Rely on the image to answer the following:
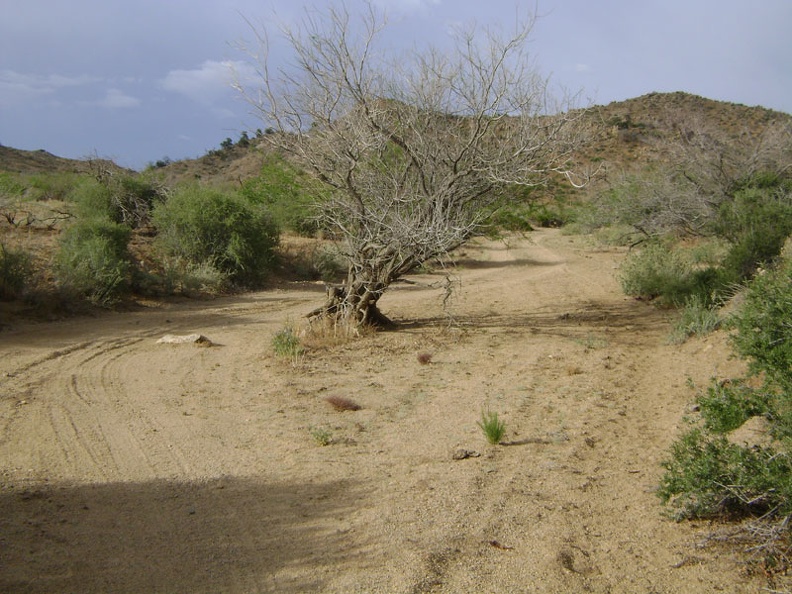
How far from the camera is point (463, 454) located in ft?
20.9

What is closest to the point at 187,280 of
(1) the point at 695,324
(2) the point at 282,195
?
(2) the point at 282,195

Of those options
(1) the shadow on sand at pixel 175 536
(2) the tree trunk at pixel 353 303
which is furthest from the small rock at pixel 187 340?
(1) the shadow on sand at pixel 175 536

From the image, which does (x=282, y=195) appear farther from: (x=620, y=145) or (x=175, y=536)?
(x=620, y=145)

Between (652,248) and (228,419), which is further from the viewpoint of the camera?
(652,248)

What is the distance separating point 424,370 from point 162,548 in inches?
223

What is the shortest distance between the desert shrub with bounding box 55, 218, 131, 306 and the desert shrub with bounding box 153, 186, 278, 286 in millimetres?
2393

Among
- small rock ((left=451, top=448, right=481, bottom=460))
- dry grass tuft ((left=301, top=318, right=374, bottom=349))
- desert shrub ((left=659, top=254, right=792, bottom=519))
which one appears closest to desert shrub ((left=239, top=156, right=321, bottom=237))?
dry grass tuft ((left=301, top=318, right=374, bottom=349))

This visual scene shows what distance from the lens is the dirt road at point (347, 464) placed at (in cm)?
432

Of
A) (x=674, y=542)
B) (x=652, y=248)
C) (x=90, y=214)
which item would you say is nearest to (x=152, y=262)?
(x=90, y=214)

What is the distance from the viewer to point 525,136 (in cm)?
1155

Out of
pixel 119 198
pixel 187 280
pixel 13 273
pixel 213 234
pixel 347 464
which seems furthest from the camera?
pixel 119 198

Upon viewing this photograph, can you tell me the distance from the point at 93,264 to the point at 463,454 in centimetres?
1013

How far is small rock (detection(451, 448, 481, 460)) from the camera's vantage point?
6.37 metres

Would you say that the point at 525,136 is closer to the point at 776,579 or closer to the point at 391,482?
the point at 391,482
